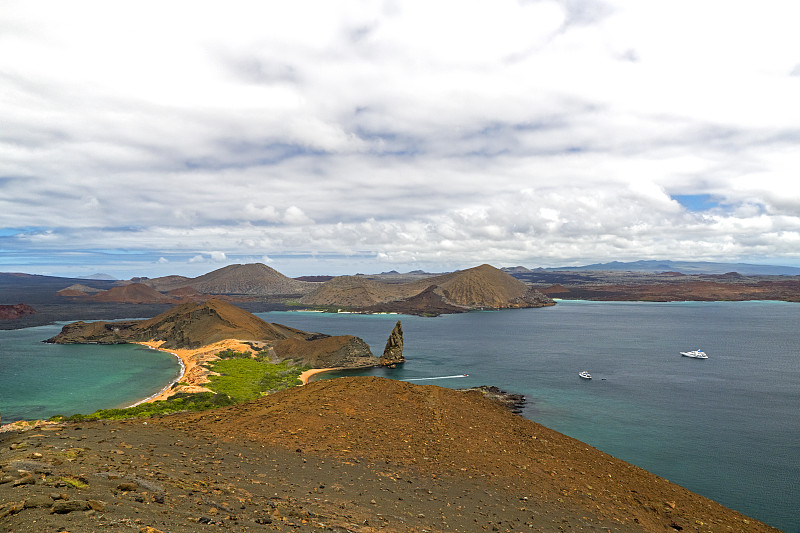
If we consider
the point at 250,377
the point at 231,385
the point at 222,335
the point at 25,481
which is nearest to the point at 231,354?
the point at 222,335

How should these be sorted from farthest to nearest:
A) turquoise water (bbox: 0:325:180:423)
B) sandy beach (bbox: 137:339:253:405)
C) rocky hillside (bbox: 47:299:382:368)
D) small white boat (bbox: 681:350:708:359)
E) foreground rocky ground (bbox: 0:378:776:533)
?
small white boat (bbox: 681:350:708:359) → rocky hillside (bbox: 47:299:382:368) → sandy beach (bbox: 137:339:253:405) → turquoise water (bbox: 0:325:180:423) → foreground rocky ground (bbox: 0:378:776:533)

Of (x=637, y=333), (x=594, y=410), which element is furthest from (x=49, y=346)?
(x=637, y=333)

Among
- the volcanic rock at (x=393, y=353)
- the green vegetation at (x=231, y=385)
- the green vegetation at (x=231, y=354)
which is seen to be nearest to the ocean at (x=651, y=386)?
the volcanic rock at (x=393, y=353)

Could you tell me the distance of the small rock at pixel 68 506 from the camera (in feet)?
37.3

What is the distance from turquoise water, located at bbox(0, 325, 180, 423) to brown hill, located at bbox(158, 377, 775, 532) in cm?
4278

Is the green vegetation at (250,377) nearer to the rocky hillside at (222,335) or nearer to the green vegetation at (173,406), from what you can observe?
the green vegetation at (173,406)

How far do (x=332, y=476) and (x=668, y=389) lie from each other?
75158 millimetres

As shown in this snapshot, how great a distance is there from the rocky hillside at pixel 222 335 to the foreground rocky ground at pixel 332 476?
5823 cm

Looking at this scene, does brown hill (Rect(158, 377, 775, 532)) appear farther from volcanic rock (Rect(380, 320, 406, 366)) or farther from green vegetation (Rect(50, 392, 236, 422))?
volcanic rock (Rect(380, 320, 406, 366))

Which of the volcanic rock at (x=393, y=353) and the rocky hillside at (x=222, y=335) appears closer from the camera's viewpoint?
the rocky hillside at (x=222, y=335)

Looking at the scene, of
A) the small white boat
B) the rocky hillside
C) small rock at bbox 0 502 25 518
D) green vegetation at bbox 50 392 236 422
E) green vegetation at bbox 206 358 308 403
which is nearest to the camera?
small rock at bbox 0 502 25 518

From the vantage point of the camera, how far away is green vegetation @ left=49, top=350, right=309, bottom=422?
45.3 m

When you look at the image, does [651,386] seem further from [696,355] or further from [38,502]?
[38,502]

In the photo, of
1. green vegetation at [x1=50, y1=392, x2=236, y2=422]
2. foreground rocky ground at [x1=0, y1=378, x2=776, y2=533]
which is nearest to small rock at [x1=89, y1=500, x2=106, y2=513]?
foreground rocky ground at [x1=0, y1=378, x2=776, y2=533]
